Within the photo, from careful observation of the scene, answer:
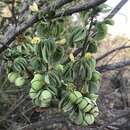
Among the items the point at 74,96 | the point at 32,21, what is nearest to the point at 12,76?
the point at 32,21

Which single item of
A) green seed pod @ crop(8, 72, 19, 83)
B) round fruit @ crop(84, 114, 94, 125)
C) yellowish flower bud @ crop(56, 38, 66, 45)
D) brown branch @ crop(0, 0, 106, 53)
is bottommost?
round fruit @ crop(84, 114, 94, 125)

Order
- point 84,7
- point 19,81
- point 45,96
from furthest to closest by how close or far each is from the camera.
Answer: point 19,81 → point 84,7 → point 45,96

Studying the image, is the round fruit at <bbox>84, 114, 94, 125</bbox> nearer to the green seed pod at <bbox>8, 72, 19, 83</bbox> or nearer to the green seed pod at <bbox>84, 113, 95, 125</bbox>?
the green seed pod at <bbox>84, 113, 95, 125</bbox>

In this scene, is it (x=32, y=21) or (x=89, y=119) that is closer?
(x=89, y=119)

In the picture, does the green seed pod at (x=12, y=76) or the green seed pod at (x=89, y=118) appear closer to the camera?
the green seed pod at (x=89, y=118)

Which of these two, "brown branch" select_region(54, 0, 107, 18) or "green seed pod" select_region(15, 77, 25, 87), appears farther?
"green seed pod" select_region(15, 77, 25, 87)

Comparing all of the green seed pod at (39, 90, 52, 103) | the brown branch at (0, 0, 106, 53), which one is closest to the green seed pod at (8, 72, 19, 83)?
the brown branch at (0, 0, 106, 53)

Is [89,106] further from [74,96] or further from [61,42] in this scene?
[61,42]

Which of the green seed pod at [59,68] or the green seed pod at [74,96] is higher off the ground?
the green seed pod at [59,68]

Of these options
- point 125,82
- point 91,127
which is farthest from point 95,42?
point 125,82

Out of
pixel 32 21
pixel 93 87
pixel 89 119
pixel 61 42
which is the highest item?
pixel 32 21

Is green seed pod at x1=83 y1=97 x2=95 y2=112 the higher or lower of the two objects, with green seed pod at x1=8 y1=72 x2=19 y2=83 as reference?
lower

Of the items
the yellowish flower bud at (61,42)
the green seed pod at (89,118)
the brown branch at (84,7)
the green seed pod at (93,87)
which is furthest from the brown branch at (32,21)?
the green seed pod at (89,118)

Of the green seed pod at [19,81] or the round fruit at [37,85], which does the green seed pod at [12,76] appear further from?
the round fruit at [37,85]
